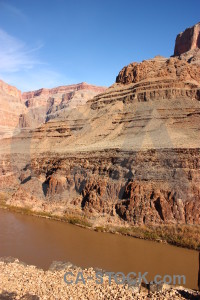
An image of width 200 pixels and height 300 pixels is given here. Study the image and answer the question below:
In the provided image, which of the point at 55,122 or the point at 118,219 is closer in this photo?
the point at 118,219

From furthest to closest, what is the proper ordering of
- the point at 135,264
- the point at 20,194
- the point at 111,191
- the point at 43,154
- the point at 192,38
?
the point at 192,38
the point at 43,154
the point at 20,194
the point at 111,191
the point at 135,264

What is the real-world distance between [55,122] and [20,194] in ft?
62.6

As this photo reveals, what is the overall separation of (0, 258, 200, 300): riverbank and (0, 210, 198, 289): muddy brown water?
5.65 feet

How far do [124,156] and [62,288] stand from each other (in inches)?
612

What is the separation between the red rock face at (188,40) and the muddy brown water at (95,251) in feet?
238

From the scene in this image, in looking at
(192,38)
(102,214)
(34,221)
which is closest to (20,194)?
(34,221)

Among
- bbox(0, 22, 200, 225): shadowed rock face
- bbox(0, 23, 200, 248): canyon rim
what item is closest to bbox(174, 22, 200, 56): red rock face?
bbox(0, 23, 200, 248): canyon rim

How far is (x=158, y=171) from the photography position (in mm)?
21781

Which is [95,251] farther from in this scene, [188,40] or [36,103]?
[36,103]

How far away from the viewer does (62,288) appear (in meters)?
11.3

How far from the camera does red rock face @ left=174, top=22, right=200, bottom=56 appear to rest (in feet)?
252

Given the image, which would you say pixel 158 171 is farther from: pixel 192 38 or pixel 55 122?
pixel 192 38

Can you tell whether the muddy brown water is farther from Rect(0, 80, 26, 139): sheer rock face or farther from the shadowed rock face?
Rect(0, 80, 26, 139): sheer rock face

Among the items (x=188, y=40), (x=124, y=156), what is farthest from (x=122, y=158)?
(x=188, y=40)
